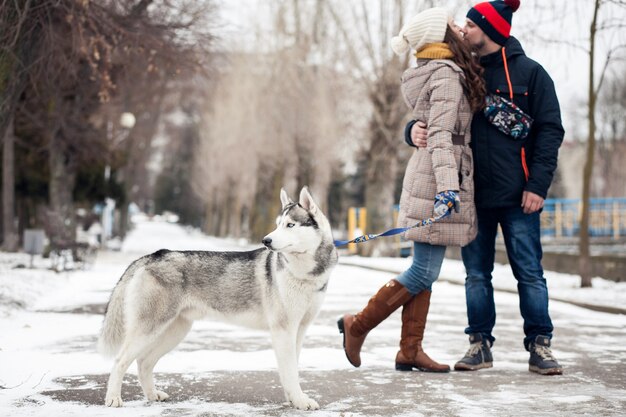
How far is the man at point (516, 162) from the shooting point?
5.87 metres

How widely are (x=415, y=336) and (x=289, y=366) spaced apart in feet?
4.84

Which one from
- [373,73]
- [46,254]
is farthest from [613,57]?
[46,254]

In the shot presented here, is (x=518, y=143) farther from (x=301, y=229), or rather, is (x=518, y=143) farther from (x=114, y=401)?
(x=114, y=401)

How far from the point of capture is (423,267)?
5.82m

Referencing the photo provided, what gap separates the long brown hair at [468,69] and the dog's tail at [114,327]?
2.66 meters

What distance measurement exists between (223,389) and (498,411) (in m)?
1.80

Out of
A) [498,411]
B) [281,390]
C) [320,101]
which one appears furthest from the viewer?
[320,101]

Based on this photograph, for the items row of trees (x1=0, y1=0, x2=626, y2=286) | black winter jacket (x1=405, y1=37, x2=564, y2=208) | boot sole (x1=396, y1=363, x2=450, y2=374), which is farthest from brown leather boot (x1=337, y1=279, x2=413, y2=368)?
row of trees (x1=0, y1=0, x2=626, y2=286)

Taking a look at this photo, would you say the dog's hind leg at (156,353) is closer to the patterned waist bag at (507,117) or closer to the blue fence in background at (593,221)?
the patterned waist bag at (507,117)

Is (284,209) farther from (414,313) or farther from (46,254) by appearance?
(46,254)

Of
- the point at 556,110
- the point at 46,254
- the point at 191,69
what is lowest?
the point at 46,254

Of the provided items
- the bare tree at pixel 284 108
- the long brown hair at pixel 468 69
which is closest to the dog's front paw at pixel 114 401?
the long brown hair at pixel 468 69

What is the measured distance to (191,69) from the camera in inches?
569

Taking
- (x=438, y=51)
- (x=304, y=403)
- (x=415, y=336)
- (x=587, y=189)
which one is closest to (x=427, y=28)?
(x=438, y=51)
